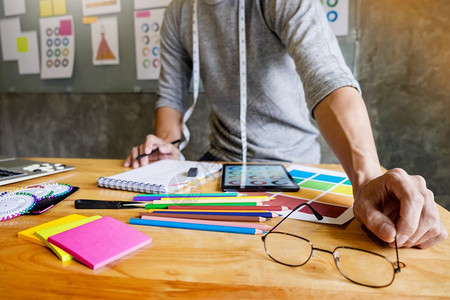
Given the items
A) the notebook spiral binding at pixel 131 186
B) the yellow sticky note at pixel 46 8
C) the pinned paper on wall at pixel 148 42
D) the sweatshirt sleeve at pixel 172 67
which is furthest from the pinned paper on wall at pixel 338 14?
the yellow sticky note at pixel 46 8

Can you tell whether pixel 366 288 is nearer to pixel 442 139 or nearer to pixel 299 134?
pixel 299 134

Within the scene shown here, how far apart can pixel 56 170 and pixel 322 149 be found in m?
1.19

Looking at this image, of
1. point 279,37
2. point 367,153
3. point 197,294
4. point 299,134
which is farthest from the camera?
point 299,134

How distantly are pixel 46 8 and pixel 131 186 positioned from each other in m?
1.65

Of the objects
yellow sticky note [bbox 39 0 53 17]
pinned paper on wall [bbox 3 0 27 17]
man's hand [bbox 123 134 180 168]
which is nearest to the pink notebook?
man's hand [bbox 123 134 180 168]

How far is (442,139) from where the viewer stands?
4.34 ft

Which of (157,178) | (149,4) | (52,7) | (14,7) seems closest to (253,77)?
(157,178)

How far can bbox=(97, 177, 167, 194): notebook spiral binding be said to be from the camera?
1.87 ft

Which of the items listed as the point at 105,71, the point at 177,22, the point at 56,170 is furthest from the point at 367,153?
the point at 105,71

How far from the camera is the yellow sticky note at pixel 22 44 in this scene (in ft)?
5.85

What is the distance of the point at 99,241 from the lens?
0.36 meters

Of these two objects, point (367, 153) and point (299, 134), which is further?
point (299, 134)

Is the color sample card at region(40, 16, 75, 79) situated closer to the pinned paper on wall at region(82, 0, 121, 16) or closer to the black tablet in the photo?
the pinned paper on wall at region(82, 0, 121, 16)

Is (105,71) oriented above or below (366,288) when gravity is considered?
above
